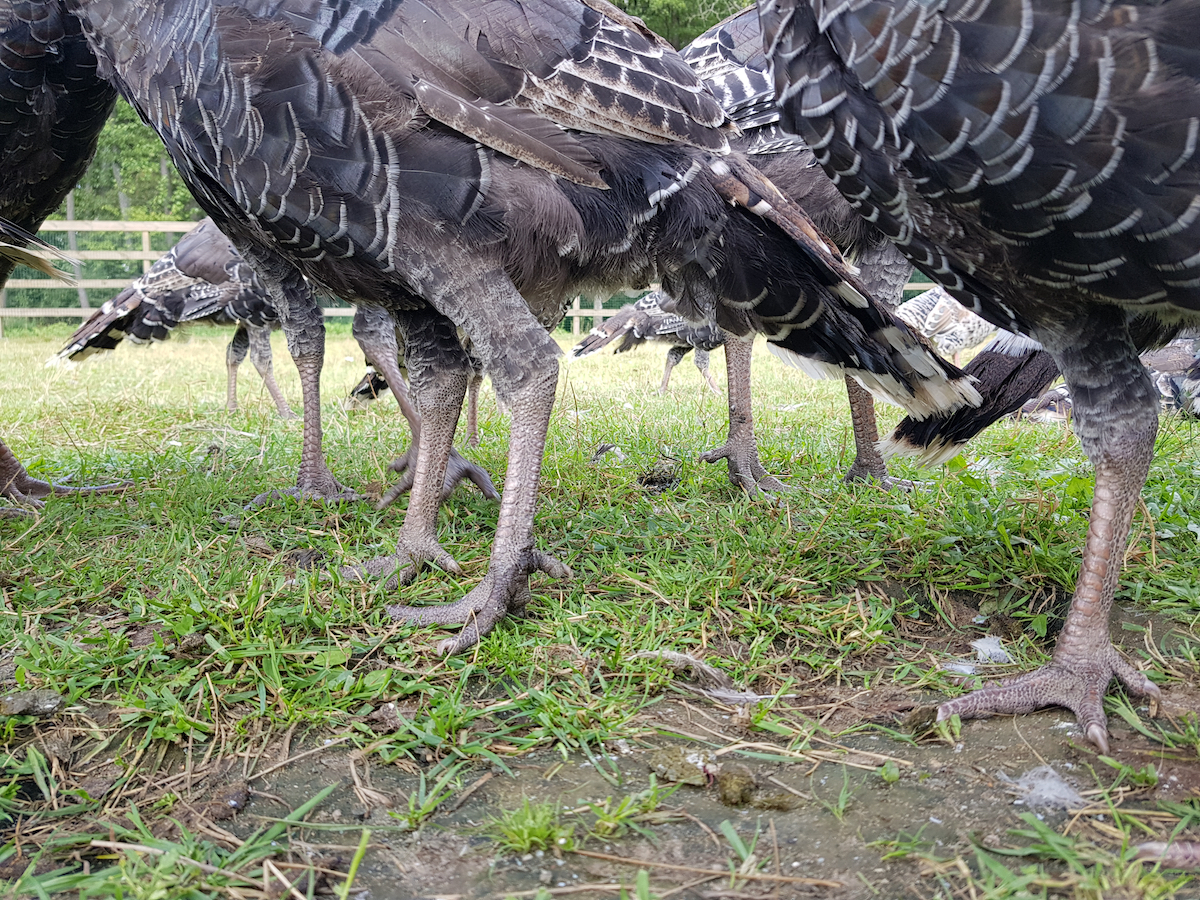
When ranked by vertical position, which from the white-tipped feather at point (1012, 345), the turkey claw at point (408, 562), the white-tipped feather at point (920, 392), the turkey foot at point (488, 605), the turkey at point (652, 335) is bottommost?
the turkey at point (652, 335)

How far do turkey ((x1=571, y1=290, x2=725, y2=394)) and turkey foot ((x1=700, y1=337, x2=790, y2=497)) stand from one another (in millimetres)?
4335

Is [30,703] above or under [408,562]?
above

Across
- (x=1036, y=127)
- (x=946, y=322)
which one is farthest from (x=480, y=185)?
(x=946, y=322)

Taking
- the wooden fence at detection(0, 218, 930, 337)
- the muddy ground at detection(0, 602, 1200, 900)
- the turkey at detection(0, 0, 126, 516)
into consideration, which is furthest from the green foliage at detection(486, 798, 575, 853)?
the wooden fence at detection(0, 218, 930, 337)

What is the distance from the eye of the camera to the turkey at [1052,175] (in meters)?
1.82

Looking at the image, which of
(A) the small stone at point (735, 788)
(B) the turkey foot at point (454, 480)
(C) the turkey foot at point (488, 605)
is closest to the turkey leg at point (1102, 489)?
(A) the small stone at point (735, 788)

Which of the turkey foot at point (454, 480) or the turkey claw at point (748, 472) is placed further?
the turkey claw at point (748, 472)

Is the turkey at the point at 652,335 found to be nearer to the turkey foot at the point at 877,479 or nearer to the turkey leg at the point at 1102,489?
the turkey foot at the point at 877,479

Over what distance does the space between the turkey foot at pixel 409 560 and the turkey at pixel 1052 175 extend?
5.34 feet

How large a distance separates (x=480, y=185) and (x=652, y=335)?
811cm

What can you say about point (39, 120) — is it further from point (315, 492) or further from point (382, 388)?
point (382, 388)

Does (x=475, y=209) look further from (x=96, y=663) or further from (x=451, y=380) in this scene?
(x=96, y=663)

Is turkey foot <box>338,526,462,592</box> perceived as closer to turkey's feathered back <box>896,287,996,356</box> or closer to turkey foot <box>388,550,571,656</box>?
turkey foot <box>388,550,571,656</box>

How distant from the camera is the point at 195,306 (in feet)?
26.7
